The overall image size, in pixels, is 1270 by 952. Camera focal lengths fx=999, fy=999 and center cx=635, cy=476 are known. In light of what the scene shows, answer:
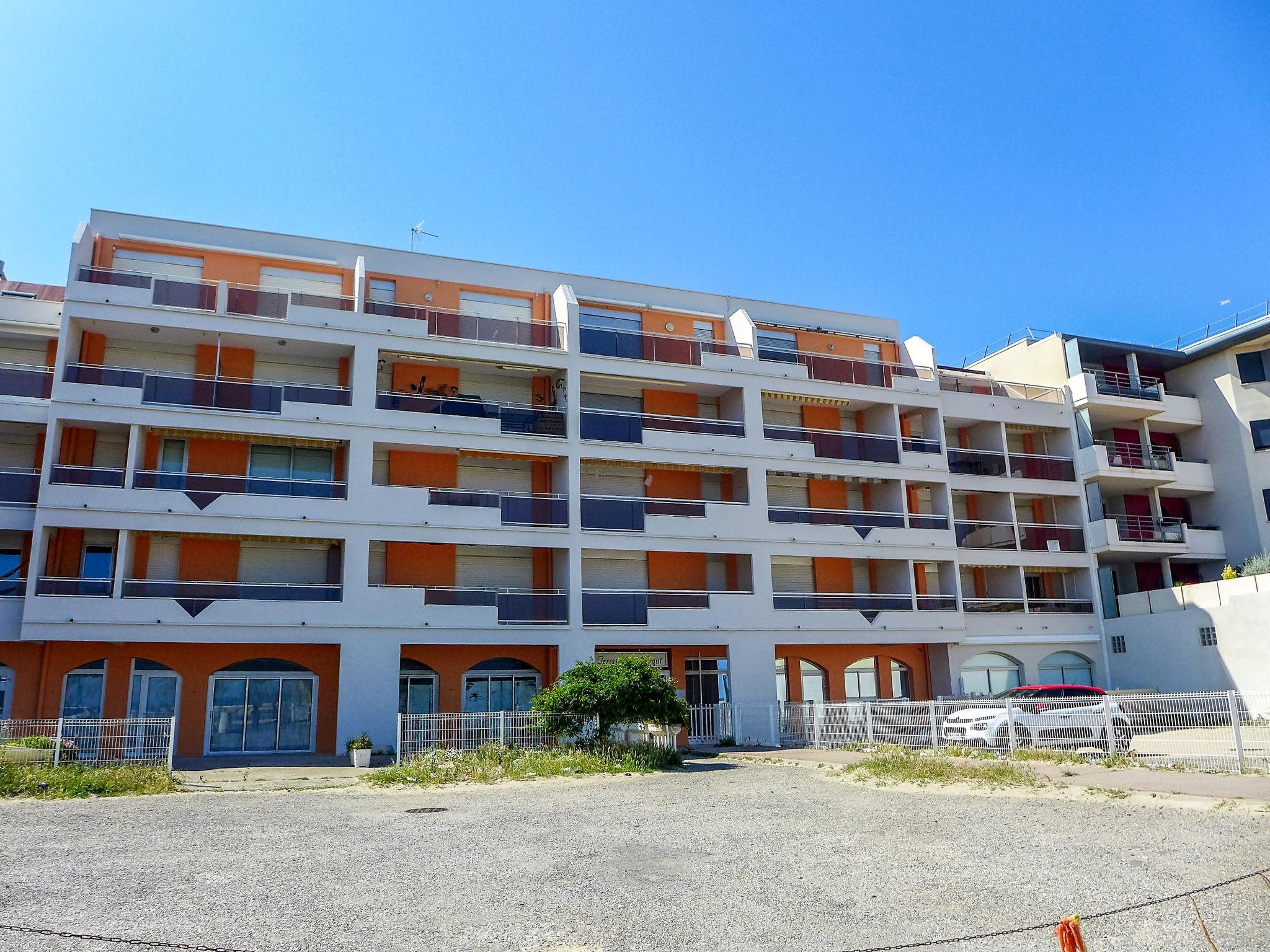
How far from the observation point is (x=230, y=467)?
96.0ft

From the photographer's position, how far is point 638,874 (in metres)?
9.77

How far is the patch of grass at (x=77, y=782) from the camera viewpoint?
16766mm

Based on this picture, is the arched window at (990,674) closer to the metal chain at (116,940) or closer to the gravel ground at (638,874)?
the gravel ground at (638,874)

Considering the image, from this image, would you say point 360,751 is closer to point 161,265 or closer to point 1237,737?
point 161,265

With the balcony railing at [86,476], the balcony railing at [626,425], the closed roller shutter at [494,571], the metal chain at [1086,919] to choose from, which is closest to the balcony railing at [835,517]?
the balcony railing at [626,425]

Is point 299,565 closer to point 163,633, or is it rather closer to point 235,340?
point 163,633

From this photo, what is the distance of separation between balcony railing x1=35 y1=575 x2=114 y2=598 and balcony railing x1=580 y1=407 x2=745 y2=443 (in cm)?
1432

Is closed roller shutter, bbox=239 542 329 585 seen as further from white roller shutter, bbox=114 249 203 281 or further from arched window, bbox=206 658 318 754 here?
white roller shutter, bbox=114 249 203 281

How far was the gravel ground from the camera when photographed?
25.6 ft

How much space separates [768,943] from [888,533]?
29.0 meters

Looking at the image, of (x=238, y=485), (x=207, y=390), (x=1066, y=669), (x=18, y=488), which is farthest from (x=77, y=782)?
(x=1066, y=669)

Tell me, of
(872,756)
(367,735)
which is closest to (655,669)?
(872,756)

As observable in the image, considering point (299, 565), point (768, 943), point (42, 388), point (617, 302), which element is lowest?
point (768, 943)

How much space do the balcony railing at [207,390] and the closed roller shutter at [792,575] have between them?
15610 mm
